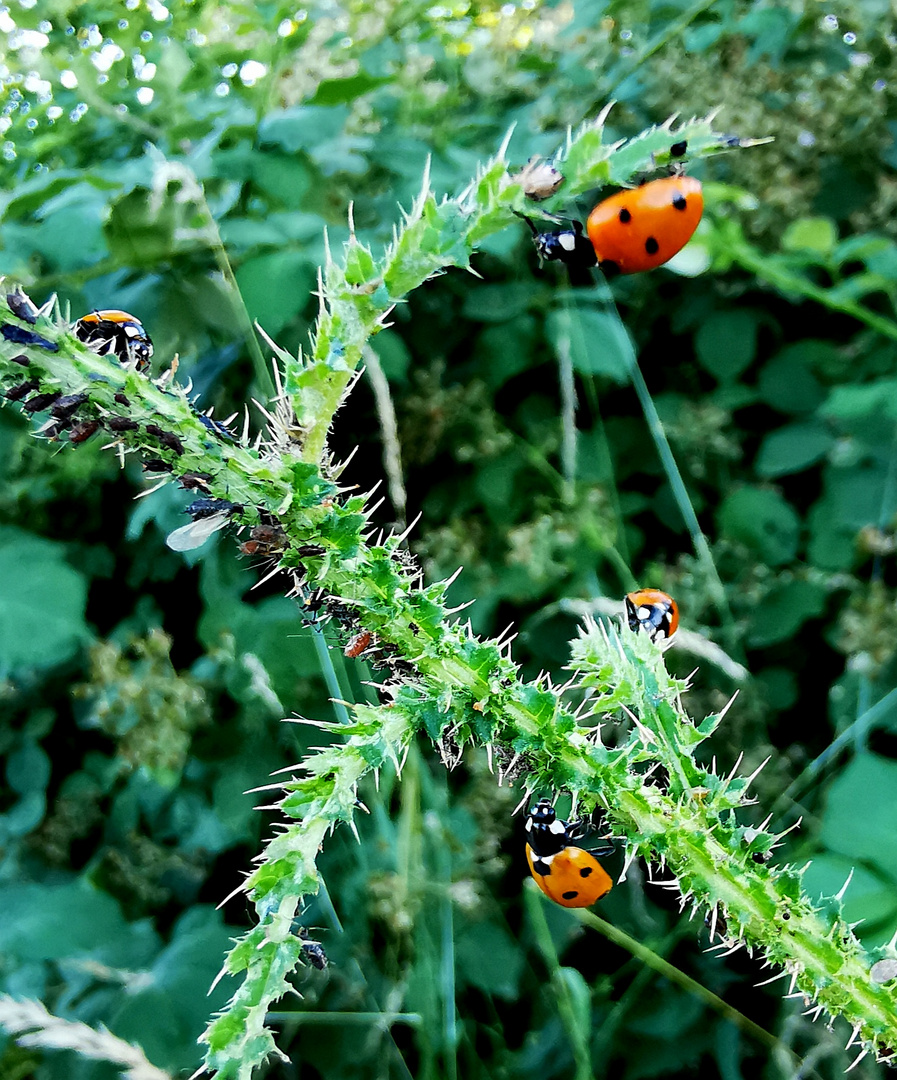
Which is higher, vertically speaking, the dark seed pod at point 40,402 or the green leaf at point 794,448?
the dark seed pod at point 40,402

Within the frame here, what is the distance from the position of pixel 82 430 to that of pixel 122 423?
29mm

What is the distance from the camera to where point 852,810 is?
1.34 meters

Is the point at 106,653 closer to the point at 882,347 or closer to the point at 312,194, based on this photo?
the point at 312,194

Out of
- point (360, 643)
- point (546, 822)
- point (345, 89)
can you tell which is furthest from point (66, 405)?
point (345, 89)

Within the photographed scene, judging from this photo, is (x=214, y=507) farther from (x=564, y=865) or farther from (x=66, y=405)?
(x=564, y=865)

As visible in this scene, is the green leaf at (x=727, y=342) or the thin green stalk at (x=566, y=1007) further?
the green leaf at (x=727, y=342)

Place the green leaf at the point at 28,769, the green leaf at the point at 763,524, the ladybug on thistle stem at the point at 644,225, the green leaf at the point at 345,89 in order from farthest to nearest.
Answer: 1. the green leaf at the point at 763,524
2. the green leaf at the point at 28,769
3. the green leaf at the point at 345,89
4. the ladybug on thistle stem at the point at 644,225

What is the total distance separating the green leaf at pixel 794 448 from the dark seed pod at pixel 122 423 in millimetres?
1579

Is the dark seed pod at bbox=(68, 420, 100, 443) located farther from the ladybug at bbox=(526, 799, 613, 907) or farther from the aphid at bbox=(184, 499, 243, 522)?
the ladybug at bbox=(526, 799, 613, 907)

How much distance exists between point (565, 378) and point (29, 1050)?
4.82 ft

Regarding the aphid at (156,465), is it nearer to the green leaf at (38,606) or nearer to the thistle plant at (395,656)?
the thistle plant at (395,656)

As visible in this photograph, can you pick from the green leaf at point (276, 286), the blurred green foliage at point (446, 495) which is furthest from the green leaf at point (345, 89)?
the green leaf at point (276, 286)

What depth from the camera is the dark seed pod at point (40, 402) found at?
1.43 feet

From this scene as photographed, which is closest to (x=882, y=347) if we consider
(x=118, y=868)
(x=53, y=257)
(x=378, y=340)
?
(x=378, y=340)
